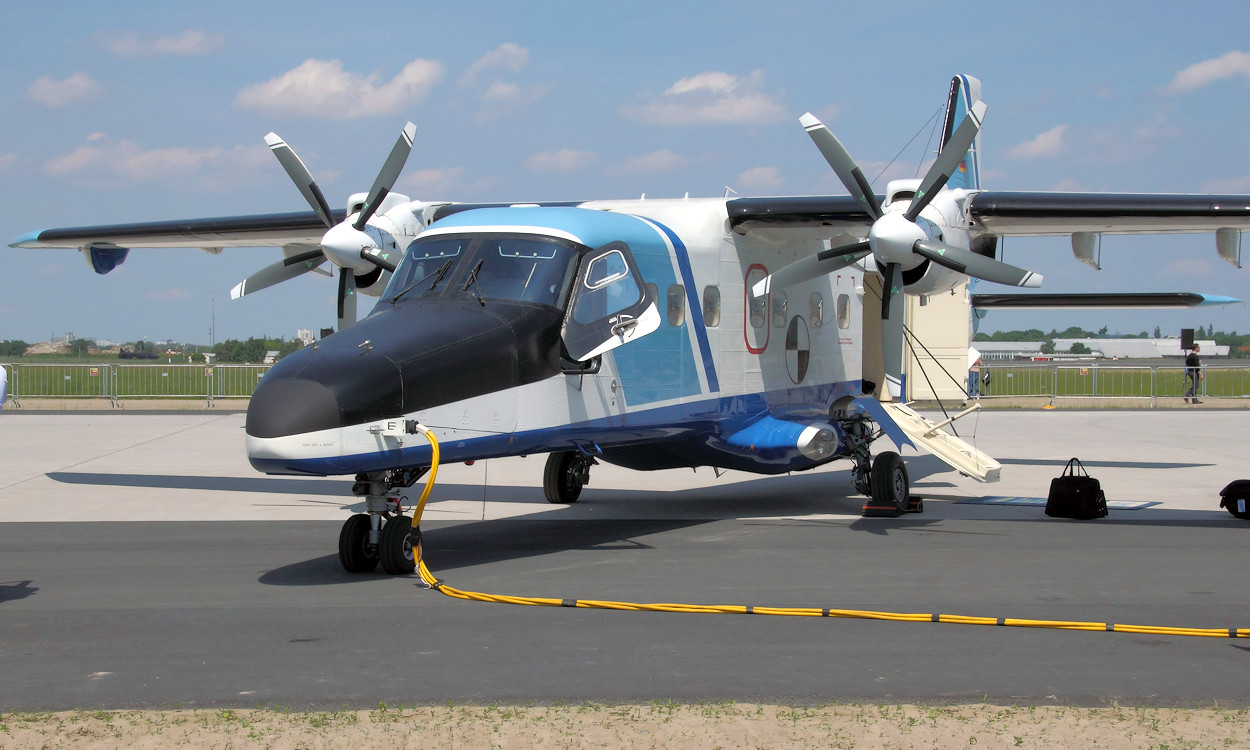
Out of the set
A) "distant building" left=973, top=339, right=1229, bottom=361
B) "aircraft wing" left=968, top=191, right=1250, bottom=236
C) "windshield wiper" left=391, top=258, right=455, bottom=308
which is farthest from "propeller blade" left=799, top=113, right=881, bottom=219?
"distant building" left=973, top=339, right=1229, bottom=361

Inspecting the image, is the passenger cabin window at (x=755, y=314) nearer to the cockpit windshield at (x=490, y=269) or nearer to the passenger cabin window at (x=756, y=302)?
the passenger cabin window at (x=756, y=302)

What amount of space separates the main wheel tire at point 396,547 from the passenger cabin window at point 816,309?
686 centimetres

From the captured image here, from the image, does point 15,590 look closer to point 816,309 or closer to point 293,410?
point 293,410

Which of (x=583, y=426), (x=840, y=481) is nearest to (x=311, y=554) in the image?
(x=583, y=426)

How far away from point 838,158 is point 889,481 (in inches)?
148

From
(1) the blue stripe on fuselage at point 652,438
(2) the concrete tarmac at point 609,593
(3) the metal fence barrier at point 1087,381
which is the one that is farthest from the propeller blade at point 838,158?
(3) the metal fence barrier at point 1087,381

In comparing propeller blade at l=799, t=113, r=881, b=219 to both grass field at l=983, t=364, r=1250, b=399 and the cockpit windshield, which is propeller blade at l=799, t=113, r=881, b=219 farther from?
grass field at l=983, t=364, r=1250, b=399

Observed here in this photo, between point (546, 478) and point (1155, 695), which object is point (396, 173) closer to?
point (546, 478)

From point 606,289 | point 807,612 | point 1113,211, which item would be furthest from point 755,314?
point 807,612

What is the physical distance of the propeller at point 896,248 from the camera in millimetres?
12398

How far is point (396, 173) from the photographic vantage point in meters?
13.9

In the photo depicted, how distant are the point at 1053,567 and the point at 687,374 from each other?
163 inches

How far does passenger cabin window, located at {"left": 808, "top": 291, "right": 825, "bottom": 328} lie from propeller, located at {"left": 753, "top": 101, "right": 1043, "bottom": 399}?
1099 mm

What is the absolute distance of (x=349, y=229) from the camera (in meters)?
13.6
